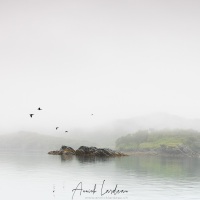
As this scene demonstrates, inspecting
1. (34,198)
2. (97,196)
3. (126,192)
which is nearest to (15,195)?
(34,198)

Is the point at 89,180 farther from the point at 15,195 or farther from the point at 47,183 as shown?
the point at 15,195

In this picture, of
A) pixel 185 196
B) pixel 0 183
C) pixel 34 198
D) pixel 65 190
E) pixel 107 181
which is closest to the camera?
pixel 34 198

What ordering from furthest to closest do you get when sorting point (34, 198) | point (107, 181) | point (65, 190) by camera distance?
point (107, 181) → point (65, 190) → point (34, 198)

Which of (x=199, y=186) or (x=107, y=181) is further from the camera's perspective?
(x=107, y=181)

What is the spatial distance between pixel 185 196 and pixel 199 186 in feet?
50.7

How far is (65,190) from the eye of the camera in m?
67.9

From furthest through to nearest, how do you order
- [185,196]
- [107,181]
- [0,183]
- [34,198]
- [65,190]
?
[107,181] < [0,183] < [65,190] < [185,196] < [34,198]

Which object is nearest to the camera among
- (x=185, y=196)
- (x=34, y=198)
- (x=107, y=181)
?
(x=34, y=198)

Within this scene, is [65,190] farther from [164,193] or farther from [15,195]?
[164,193]

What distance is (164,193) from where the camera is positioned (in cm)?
6631

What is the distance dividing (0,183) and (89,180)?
2095 cm

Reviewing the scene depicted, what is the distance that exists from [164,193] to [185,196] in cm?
457

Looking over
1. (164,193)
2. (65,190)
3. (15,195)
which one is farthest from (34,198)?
(164,193)

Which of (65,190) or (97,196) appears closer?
(97,196)
